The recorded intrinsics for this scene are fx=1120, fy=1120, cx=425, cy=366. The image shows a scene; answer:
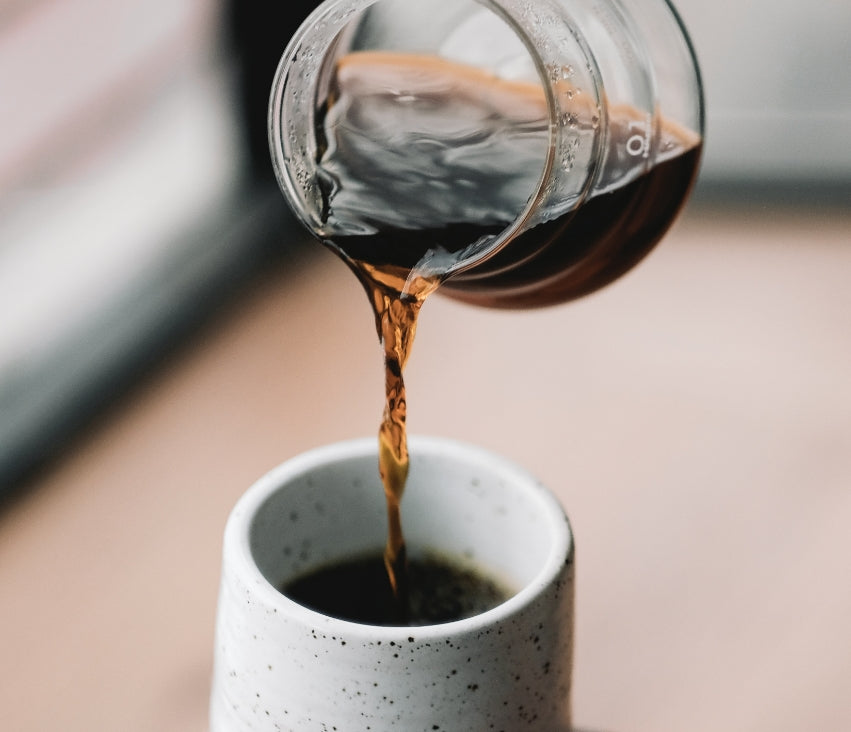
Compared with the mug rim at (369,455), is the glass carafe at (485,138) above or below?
above

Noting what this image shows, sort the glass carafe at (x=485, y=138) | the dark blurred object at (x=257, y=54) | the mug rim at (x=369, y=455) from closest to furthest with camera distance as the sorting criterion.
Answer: the mug rim at (x=369, y=455)
the glass carafe at (x=485, y=138)
the dark blurred object at (x=257, y=54)

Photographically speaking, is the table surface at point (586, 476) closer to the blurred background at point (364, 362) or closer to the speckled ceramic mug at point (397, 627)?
the blurred background at point (364, 362)

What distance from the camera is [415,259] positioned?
54cm

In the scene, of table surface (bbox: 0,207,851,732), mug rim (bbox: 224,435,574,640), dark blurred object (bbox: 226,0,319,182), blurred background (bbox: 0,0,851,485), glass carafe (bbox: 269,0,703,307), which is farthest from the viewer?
dark blurred object (bbox: 226,0,319,182)

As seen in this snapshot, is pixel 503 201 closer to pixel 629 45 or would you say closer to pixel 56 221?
pixel 629 45

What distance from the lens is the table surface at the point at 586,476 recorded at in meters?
0.66

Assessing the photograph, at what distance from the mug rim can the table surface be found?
9.0 inches

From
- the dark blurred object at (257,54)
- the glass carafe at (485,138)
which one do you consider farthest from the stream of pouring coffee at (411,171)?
the dark blurred object at (257,54)

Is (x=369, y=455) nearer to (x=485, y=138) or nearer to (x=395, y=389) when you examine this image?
(x=395, y=389)

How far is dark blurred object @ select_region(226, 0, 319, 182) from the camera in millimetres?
1226

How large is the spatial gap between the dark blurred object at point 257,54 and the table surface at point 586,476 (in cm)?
21

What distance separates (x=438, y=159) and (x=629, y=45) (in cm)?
11

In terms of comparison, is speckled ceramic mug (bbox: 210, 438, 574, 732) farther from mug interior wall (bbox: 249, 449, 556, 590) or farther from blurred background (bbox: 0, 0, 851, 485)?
blurred background (bbox: 0, 0, 851, 485)

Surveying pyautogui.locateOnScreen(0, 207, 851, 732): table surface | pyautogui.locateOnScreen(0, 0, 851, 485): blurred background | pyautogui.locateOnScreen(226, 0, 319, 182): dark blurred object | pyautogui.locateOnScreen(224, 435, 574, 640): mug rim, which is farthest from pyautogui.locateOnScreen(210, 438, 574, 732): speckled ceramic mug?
pyautogui.locateOnScreen(226, 0, 319, 182): dark blurred object
